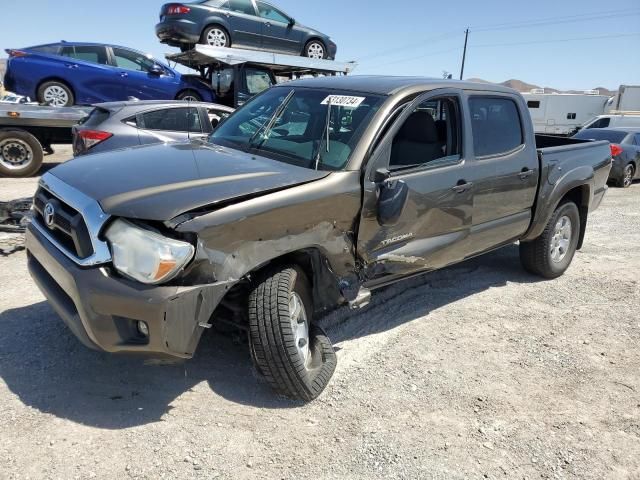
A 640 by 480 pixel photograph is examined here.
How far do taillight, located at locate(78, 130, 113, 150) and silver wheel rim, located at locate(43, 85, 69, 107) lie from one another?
4.81 metres

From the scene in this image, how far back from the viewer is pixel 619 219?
8391mm

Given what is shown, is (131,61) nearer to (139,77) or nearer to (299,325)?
(139,77)

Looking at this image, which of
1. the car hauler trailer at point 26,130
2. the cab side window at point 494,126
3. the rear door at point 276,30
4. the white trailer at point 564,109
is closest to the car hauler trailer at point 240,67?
the rear door at point 276,30

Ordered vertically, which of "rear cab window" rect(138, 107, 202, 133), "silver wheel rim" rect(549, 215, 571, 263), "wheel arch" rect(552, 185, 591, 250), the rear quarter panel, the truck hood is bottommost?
"silver wheel rim" rect(549, 215, 571, 263)

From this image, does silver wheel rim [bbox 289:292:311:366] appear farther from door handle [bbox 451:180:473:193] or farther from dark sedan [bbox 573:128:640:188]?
dark sedan [bbox 573:128:640:188]

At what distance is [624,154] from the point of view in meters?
12.6

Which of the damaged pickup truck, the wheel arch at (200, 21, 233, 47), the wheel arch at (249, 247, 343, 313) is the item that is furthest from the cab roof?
the wheel arch at (200, 21, 233, 47)

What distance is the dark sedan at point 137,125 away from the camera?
6.86 metres

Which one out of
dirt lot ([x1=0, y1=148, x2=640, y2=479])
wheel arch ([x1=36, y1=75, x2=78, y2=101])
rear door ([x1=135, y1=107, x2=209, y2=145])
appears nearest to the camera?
dirt lot ([x1=0, y1=148, x2=640, y2=479])

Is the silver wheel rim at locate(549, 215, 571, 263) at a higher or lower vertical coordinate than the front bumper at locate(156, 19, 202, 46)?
lower

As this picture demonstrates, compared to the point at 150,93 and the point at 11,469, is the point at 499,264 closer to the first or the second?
the point at 11,469

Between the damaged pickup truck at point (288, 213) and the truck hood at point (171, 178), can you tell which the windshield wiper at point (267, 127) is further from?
the truck hood at point (171, 178)

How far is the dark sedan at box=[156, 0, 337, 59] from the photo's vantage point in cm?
1165

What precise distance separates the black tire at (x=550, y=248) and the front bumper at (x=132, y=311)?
3.66m
